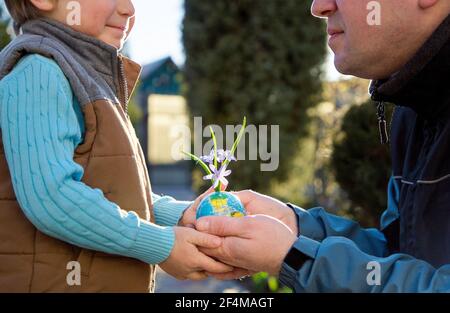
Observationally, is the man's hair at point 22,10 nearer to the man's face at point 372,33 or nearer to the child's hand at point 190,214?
the child's hand at point 190,214

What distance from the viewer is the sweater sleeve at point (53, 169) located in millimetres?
1811

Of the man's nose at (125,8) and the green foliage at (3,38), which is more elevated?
the green foliage at (3,38)

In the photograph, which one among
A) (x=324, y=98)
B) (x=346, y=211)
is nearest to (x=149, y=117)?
(x=324, y=98)

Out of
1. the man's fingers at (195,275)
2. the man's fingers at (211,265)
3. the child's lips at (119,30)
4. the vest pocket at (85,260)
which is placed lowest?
the man's fingers at (195,275)

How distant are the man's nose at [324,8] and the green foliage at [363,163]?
2.48 meters

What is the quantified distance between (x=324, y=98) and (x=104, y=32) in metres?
6.45

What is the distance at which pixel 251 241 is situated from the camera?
1.99 meters

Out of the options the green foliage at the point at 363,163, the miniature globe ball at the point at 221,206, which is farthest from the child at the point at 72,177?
the green foliage at the point at 363,163

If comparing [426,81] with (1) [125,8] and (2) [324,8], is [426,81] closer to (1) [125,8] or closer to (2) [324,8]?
(2) [324,8]

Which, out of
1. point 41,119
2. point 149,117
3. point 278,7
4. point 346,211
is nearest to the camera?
point 41,119

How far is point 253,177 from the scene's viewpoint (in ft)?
25.7

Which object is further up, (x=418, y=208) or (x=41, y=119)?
(x=41, y=119)

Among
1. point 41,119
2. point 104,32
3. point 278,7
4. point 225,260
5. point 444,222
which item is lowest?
point 225,260

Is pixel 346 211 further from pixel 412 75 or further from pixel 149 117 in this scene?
pixel 149 117
